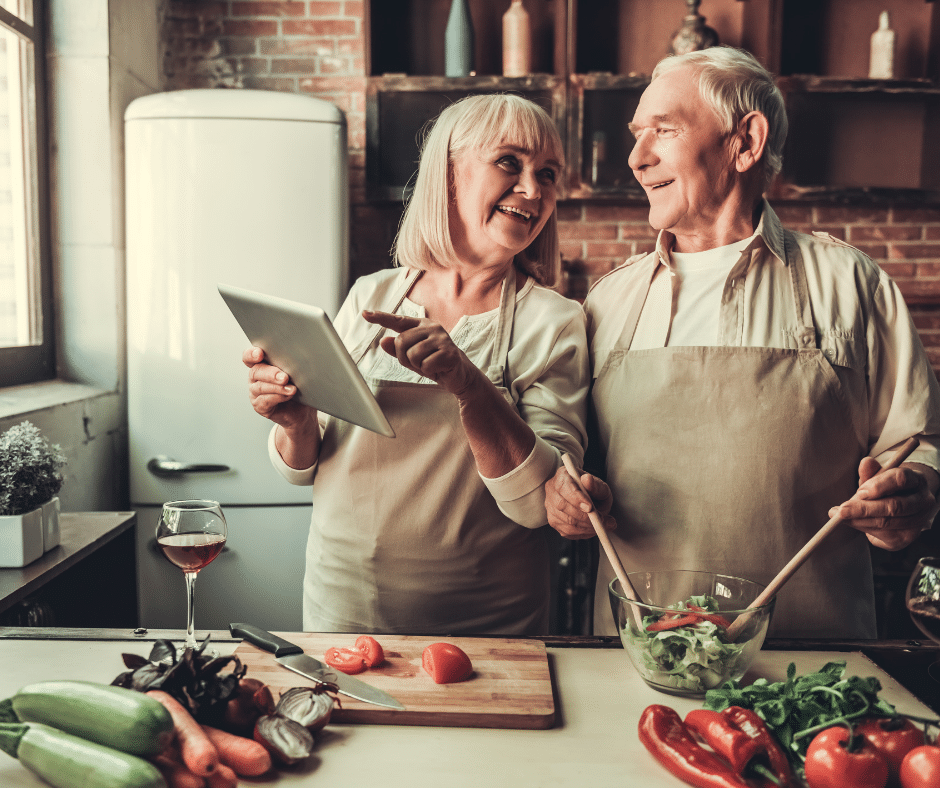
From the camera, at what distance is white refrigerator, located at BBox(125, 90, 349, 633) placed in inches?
99.5

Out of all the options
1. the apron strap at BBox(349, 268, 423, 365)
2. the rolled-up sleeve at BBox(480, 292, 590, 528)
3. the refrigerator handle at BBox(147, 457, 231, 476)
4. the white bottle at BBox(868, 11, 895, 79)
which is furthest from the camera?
the white bottle at BBox(868, 11, 895, 79)

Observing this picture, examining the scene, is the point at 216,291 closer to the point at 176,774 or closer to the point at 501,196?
the point at 501,196

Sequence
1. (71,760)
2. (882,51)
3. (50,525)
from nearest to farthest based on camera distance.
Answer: (71,760)
(50,525)
(882,51)

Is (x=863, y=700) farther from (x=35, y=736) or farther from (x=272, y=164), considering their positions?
(x=272, y=164)

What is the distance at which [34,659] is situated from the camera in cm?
102

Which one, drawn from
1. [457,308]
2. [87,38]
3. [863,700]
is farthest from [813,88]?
[863,700]

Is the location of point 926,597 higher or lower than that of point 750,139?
lower

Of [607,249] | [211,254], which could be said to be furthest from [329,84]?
[607,249]

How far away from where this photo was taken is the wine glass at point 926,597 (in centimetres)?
88

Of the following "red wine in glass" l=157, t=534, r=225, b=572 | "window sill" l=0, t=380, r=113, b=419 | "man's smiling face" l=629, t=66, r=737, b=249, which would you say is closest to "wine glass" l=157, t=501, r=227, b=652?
"red wine in glass" l=157, t=534, r=225, b=572

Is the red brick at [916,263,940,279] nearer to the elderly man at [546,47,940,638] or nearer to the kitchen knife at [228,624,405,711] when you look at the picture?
the elderly man at [546,47,940,638]

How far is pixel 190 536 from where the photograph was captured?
3.35 ft

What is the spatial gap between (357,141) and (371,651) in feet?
8.44

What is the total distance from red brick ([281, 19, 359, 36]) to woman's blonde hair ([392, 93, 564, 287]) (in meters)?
1.94
